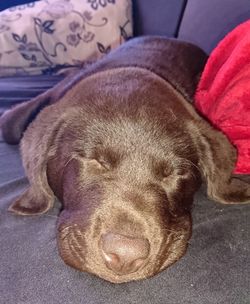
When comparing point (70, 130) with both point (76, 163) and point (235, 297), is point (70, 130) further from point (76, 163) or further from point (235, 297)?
point (235, 297)

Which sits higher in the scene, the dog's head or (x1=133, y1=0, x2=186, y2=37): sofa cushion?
the dog's head

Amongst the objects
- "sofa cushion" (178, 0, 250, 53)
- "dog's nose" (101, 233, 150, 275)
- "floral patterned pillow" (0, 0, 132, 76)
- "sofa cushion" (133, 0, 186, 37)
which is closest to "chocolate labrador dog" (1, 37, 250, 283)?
"dog's nose" (101, 233, 150, 275)

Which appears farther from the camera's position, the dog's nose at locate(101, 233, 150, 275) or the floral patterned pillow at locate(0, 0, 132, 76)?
the floral patterned pillow at locate(0, 0, 132, 76)

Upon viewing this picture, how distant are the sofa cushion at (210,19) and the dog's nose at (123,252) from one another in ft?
5.03

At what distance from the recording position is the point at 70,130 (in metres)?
1.68

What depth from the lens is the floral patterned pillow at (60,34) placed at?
3.36 metres

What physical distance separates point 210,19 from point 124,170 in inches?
58.7

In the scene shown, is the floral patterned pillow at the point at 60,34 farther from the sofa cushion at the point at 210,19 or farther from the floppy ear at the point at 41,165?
the floppy ear at the point at 41,165

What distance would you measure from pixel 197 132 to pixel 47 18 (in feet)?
6.40

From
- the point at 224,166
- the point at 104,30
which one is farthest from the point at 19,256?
the point at 104,30

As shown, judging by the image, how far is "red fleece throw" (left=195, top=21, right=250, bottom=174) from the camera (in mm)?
1828

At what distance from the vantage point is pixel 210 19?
2.72 metres

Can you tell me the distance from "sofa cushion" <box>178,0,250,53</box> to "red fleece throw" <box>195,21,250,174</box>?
561 millimetres

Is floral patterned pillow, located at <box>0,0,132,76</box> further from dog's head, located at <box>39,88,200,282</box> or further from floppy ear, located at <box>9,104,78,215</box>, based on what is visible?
dog's head, located at <box>39,88,200,282</box>
